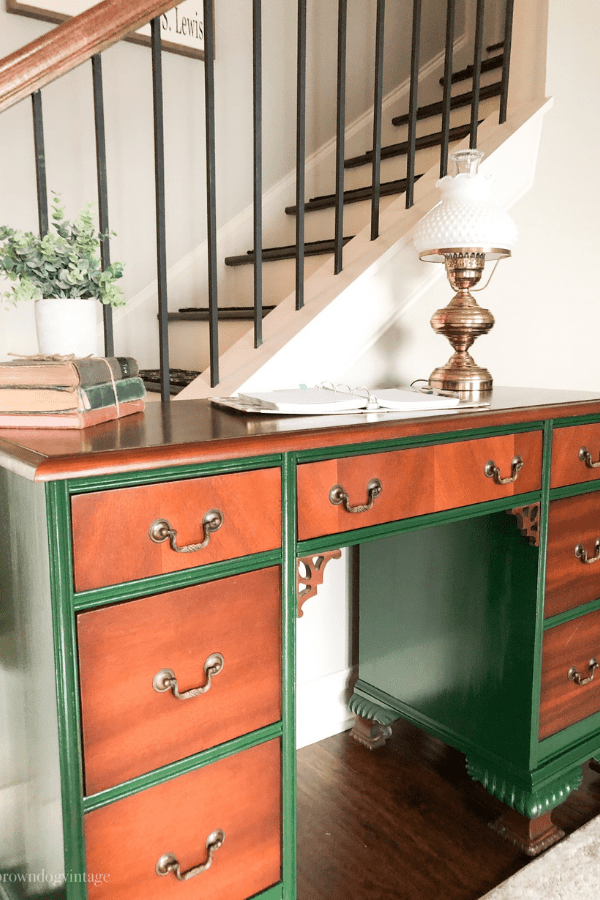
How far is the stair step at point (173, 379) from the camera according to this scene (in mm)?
1833

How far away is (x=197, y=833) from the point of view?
894 millimetres

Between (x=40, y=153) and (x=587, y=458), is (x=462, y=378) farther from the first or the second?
(x=40, y=153)

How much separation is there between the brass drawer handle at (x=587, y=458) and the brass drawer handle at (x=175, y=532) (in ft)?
2.83

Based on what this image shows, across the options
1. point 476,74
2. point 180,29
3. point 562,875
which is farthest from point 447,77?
point 562,875

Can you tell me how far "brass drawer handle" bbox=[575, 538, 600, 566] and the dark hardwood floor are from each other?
1.96 ft

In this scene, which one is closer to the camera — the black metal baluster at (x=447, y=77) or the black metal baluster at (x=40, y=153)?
the black metal baluster at (x=40, y=153)

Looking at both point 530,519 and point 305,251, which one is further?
point 305,251

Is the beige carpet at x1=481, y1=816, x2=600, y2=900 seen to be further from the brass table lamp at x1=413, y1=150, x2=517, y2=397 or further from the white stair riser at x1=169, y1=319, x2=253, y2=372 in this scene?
the white stair riser at x1=169, y1=319, x2=253, y2=372

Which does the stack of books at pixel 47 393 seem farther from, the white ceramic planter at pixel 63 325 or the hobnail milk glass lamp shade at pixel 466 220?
the hobnail milk glass lamp shade at pixel 466 220

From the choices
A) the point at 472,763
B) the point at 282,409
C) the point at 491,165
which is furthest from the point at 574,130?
the point at 472,763

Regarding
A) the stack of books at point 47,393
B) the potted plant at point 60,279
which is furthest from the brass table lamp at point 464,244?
the stack of books at point 47,393

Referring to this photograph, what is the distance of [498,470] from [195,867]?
30.8 inches

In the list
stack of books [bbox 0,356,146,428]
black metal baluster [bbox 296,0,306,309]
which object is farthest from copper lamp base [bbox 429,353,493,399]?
stack of books [bbox 0,356,146,428]

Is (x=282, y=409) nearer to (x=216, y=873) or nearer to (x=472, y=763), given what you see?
(x=216, y=873)
